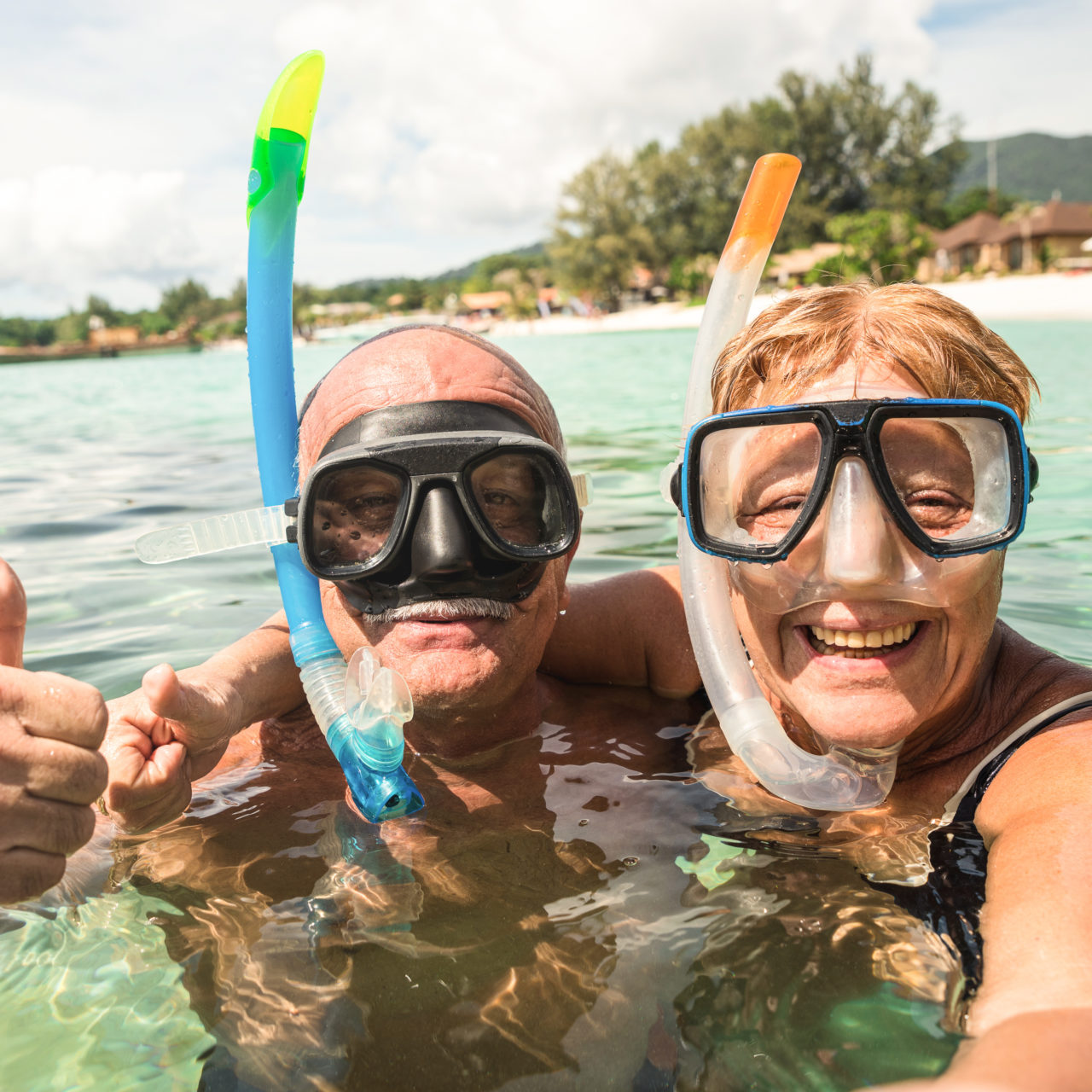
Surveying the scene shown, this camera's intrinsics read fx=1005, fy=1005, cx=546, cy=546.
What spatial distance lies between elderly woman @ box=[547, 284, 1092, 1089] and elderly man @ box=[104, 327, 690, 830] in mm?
422

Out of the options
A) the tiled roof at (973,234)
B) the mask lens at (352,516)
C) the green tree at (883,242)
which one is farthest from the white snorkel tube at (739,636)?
the tiled roof at (973,234)

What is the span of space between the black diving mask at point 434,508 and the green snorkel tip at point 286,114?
57 centimetres

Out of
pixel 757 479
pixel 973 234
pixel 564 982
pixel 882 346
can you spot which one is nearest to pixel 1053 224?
pixel 973 234

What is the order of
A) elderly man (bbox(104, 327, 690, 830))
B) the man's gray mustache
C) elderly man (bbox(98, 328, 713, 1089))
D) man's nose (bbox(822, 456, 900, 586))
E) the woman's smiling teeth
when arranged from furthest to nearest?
the man's gray mustache < elderly man (bbox(104, 327, 690, 830)) < the woman's smiling teeth < man's nose (bbox(822, 456, 900, 586)) < elderly man (bbox(98, 328, 713, 1089))

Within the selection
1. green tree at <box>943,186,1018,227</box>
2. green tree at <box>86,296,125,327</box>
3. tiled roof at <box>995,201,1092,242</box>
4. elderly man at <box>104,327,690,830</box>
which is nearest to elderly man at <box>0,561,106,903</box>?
elderly man at <box>104,327,690,830</box>

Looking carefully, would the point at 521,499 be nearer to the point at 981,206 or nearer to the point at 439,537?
the point at 439,537

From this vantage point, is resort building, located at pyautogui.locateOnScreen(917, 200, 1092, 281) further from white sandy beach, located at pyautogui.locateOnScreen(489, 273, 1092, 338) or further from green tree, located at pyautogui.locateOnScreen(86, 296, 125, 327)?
green tree, located at pyautogui.locateOnScreen(86, 296, 125, 327)

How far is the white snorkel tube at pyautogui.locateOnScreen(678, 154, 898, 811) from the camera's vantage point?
6.47ft

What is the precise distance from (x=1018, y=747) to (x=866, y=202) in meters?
60.0

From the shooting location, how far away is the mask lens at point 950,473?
1.77 metres

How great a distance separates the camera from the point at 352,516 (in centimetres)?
209

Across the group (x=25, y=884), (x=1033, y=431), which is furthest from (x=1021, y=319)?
(x=25, y=884)

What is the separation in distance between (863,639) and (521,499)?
30.0 inches

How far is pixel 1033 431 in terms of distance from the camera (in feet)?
26.4
